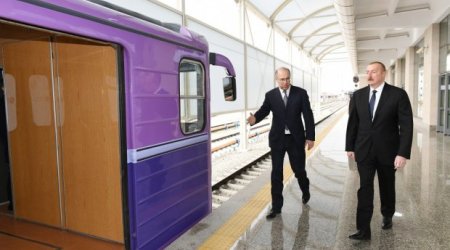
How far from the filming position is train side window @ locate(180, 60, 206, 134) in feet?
13.1

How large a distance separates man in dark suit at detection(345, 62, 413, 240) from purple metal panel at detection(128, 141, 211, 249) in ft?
5.74

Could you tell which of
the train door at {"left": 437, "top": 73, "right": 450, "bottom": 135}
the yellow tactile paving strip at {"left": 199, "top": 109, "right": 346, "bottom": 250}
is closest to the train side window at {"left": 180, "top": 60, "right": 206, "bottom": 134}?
the yellow tactile paving strip at {"left": 199, "top": 109, "right": 346, "bottom": 250}

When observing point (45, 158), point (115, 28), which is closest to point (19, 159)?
point (45, 158)

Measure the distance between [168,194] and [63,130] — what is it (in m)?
1.31

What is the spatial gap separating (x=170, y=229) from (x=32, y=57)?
2380 mm

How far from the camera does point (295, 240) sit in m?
3.65

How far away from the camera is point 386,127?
348 cm

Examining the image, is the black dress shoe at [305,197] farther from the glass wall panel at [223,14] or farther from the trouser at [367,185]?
the glass wall panel at [223,14]

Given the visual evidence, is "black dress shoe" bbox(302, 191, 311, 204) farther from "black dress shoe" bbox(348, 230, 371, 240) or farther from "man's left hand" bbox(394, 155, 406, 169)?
"man's left hand" bbox(394, 155, 406, 169)

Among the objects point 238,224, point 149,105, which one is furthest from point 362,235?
point 149,105

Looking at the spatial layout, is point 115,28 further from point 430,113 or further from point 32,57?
point 430,113

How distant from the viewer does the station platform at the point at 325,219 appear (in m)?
3.58

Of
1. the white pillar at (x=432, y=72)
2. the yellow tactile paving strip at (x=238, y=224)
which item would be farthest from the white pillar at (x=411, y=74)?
the yellow tactile paving strip at (x=238, y=224)

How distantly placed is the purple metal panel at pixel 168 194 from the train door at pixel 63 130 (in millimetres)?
355
